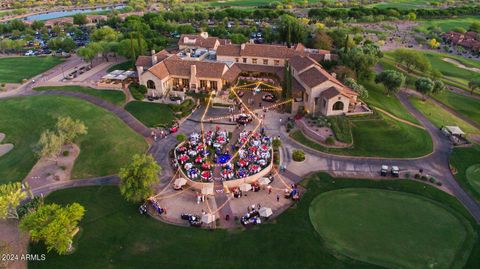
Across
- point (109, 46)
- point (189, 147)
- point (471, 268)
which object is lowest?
point (471, 268)

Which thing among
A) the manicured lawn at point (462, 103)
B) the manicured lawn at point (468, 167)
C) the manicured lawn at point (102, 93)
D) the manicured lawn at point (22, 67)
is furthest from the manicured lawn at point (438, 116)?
the manicured lawn at point (22, 67)


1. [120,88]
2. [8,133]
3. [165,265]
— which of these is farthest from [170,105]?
[165,265]

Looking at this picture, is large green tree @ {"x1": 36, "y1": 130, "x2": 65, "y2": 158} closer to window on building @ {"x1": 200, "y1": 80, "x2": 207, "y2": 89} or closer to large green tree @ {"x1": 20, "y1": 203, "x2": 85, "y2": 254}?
large green tree @ {"x1": 20, "y1": 203, "x2": 85, "y2": 254}

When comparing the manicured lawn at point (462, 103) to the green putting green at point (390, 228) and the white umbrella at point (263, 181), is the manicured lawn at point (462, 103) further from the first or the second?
the white umbrella at point (263, 181)

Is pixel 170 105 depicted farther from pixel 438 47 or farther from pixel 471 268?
pixel 438 47

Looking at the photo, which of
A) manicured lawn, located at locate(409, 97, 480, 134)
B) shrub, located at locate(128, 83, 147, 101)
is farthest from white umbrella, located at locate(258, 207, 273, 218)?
shrub, located at locate(128, 83, 147, 101)

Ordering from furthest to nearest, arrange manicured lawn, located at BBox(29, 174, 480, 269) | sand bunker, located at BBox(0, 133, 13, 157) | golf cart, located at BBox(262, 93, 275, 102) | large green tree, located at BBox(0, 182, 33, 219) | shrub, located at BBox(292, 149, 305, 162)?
1. golf cart, located at BBox(262, 93, 275, 102)
2. sand bunker, located at BBox(0, 133, 13, 157)
3. shrub, located at BBox(292, 149, 305, 162)
4. large green tree, located at BBox(0, 182, 33, 219)
5. manicured lawn, located at BBox(29, 174, 480, 269)
